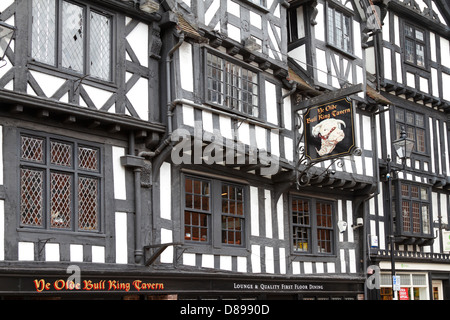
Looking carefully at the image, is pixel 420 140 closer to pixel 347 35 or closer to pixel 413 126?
pixel 413 126

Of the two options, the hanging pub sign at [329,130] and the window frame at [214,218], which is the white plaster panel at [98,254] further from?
the hanging pub sign at [329,130]

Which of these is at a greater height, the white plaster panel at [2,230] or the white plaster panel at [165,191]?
the white plaster panel at [165,191]

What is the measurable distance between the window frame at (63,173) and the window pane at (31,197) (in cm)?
4

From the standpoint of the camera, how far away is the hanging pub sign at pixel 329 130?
14.2 metres

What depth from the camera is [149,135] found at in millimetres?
12367

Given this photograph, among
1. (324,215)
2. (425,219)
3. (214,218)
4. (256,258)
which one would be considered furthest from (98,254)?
(425,219)

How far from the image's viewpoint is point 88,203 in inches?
447

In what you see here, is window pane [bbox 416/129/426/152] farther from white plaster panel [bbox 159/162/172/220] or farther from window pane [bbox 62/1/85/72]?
window pane [bbox 62/1/85/72]

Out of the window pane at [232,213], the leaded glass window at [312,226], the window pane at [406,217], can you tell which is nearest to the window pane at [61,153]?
the window pane at [232,213]

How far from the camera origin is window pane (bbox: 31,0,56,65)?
10828 millimetres
